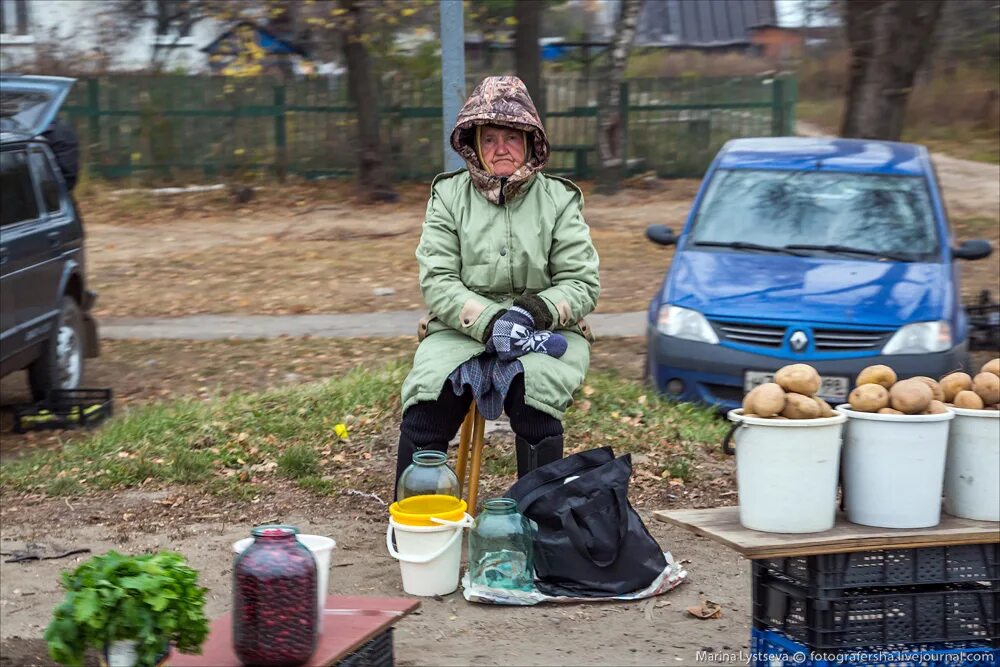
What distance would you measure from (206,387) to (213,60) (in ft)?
37.5

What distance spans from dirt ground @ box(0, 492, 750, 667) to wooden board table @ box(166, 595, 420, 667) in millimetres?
421

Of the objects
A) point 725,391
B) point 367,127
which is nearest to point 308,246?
point 367,127

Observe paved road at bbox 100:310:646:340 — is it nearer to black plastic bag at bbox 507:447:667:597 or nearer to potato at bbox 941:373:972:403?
black plastic bag at bbox 507:447:667:597

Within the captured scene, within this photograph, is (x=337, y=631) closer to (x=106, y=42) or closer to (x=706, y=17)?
(x=106, y=42)

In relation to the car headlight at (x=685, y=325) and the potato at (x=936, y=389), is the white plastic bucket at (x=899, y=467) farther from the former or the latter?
the car headlight at (x=685, y=325)

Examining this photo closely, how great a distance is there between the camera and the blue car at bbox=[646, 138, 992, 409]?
23.4 ft

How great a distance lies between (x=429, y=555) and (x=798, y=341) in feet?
10.3

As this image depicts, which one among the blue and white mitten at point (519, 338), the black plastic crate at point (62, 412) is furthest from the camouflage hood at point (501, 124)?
the black plastic crate at point (62, 412)

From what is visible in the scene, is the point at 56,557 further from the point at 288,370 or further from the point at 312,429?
the point at 288,370

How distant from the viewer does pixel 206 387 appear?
9.10 metres

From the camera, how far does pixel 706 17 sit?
146 ft

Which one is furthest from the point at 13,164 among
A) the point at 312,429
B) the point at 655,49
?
the point at 655,49

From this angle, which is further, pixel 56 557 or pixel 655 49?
pixel 655 49

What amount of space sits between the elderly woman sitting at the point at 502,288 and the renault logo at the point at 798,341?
221 centimetres
